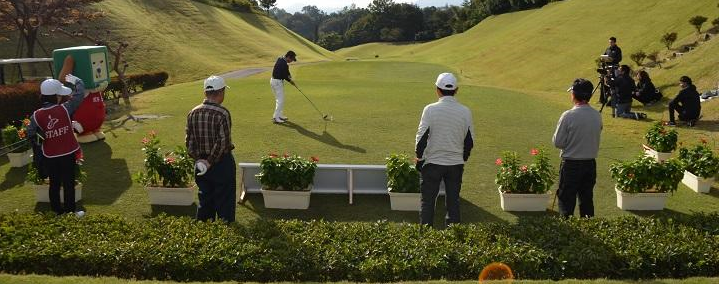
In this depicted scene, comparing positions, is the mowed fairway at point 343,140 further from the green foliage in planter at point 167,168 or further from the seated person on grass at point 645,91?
the seated person on grass at point 645,91

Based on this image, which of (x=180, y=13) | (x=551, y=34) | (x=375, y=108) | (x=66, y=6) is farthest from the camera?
(x=180, y=13)

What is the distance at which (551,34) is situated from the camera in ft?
179

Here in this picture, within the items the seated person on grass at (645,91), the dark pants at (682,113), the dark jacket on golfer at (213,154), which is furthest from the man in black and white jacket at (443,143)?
the seated person on grass at (645,91)

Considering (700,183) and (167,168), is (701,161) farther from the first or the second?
(167,168)

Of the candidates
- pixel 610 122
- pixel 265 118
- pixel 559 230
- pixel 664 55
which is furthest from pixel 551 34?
pixel 559 230

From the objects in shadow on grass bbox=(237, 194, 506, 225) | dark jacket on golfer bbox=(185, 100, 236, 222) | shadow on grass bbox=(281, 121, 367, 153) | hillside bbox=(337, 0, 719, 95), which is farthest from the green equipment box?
hillside bbox=(337, 0, 719, 95)

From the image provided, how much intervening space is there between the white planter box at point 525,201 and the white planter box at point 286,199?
11.0 feet

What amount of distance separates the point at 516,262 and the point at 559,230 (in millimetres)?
1103

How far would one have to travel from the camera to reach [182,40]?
5441cm

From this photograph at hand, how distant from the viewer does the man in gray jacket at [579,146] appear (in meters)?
7.86

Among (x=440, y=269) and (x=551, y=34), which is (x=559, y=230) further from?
(x=551, y=34)

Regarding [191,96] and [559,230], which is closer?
[559,230]

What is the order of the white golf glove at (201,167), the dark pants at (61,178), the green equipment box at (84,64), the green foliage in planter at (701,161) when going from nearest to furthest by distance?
the white golf glove at (201,167), the dark pants at (61,178), the green foliage in planter at (701,161), the green equipment box at (84,64)

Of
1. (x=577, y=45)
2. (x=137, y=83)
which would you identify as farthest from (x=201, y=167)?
(x=577, y=45)
